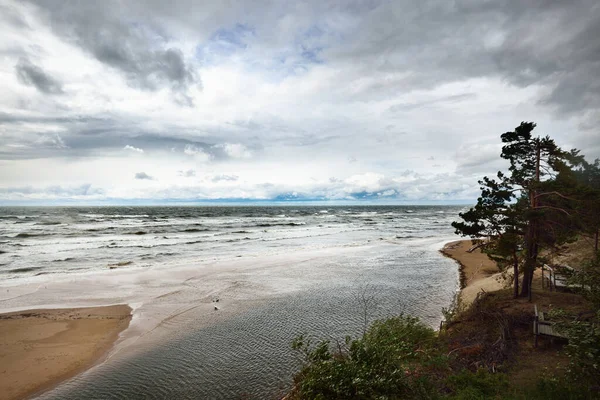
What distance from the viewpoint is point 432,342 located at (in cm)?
1141

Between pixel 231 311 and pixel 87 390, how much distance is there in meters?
7.76

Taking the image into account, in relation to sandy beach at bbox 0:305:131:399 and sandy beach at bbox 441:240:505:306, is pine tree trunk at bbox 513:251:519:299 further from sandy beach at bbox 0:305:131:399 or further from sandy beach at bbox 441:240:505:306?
sandy beach at bbox 0:305:131:399

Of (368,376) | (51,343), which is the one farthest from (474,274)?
(51,343)

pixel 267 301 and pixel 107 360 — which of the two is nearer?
pixel 107 360

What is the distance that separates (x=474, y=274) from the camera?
25078 millimetres

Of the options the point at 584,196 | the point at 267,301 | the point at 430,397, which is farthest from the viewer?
the point at 267,301

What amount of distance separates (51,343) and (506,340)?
1647cm

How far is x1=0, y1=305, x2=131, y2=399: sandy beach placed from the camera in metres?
10.4

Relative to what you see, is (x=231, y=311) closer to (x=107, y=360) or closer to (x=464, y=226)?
(x=107, y=360)

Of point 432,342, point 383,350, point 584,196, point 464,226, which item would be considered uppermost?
point 584,196

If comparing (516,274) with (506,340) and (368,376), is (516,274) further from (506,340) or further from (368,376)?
(368,376)

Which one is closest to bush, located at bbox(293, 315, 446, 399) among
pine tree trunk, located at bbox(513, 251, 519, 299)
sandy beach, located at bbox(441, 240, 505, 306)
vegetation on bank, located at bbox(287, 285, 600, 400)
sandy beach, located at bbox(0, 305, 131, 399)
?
vegetation on bank, located at bbox(287, 285, 600, 400)

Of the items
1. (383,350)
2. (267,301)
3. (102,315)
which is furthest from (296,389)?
(102,315)

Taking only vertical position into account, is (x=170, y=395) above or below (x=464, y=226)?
below
